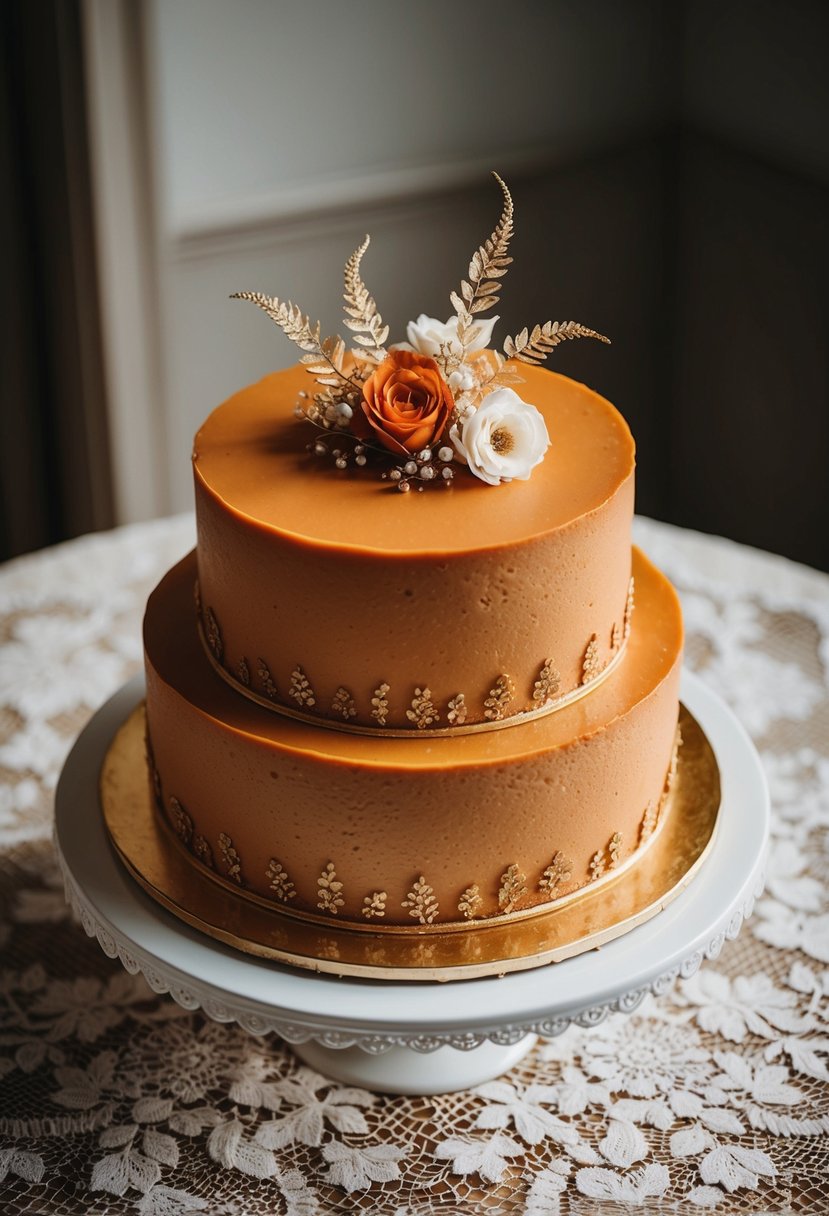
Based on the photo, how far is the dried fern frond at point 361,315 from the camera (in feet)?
5.84

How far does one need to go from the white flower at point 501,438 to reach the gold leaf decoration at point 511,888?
1.73 ft

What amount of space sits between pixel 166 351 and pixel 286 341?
1.34 ft

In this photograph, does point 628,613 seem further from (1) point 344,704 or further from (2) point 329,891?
(2) point 329,891

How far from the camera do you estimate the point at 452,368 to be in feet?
6.01

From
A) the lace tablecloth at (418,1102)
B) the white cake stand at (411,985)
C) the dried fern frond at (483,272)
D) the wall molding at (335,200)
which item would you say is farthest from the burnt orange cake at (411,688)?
the wall molding at (335,200)

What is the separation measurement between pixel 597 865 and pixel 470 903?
0.68 feet

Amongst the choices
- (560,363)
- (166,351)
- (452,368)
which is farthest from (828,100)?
(452,368)

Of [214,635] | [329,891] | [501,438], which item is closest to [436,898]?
[329,891]

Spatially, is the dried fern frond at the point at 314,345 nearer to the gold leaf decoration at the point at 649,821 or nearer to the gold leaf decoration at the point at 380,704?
A: the gold leaf decoration at the point at 380,704

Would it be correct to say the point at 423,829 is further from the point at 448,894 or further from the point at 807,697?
the point at 807,697

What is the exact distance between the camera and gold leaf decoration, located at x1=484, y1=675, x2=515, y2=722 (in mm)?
1761

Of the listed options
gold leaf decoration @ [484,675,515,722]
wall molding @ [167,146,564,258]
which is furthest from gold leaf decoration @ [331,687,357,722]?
wall molding @ [167,146,564,258]

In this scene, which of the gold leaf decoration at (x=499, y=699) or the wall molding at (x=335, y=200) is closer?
the gold leaf decoration at (x=499, y=699)

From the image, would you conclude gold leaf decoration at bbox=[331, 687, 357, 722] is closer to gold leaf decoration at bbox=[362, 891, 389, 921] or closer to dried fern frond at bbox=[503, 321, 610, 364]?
gold leaf decoration at bbox=[362, 891, 389, 921]
